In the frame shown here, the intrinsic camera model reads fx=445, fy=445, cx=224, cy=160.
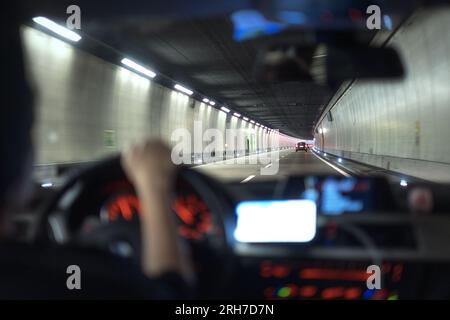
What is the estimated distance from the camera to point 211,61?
254cm

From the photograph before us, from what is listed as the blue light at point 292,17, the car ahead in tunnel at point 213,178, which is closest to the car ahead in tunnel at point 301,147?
the car ahead in tunnel at point 213,178

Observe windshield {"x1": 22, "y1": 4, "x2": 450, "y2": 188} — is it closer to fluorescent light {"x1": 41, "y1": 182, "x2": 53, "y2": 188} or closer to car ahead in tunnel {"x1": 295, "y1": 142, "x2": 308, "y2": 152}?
fluorescent light {"x1": 41, "y1": 182, "x2": 53, "y2": 188}

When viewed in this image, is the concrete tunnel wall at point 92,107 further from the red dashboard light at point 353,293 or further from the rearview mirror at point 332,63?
the red dashboard light at point 353,293

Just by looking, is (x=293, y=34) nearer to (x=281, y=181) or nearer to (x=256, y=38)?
(x=256, y=38)

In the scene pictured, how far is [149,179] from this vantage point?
5.25ft

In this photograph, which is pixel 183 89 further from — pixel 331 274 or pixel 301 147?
pixel 331 274

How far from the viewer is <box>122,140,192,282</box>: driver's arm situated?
5.09 ft

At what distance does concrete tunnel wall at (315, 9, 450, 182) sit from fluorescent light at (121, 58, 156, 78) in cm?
111

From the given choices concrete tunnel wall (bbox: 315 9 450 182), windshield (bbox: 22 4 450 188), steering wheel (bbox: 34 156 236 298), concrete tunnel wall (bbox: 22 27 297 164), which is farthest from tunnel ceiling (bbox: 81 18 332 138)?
steering wheel (bbox: 34 156 236 298)

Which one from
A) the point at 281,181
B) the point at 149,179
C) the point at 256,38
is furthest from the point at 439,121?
the point at 149,179

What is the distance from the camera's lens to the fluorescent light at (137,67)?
7.84 ft

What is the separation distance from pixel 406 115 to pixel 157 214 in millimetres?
2681

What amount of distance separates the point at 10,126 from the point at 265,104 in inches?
62.2

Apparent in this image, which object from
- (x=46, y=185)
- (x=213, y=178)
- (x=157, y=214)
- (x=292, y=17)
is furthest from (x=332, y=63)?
(x=46, y=185)
